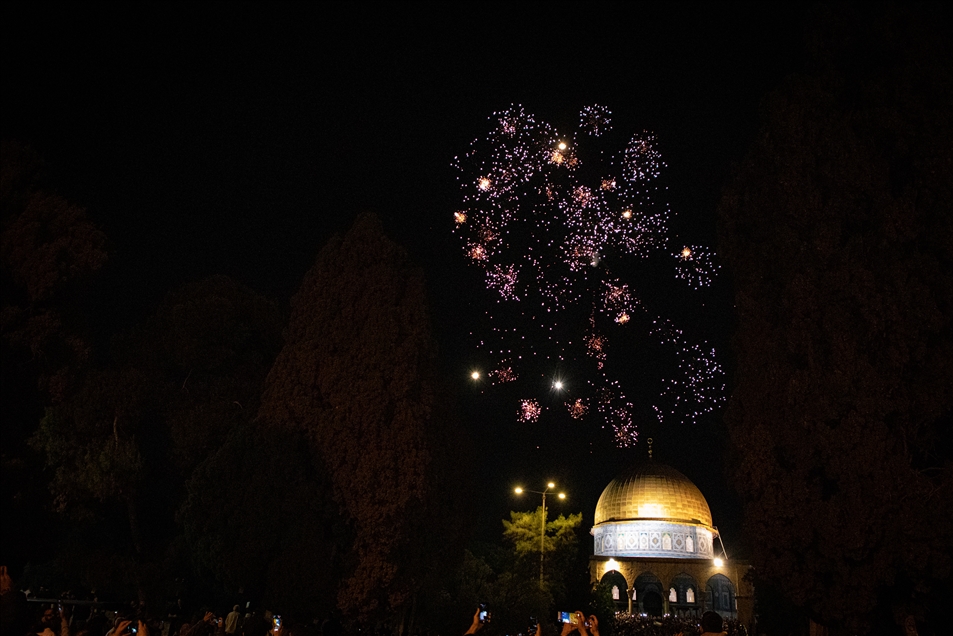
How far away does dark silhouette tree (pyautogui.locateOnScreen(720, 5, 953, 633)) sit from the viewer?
40.9 ft

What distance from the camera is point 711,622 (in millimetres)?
7512

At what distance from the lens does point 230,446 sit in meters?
17.6

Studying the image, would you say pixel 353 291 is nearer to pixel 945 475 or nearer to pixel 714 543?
pixel 945 475

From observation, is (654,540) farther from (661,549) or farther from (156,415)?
(156,415)

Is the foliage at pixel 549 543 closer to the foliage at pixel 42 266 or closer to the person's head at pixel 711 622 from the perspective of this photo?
the foliage at pixel 42 266

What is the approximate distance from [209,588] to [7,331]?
9.90 meters

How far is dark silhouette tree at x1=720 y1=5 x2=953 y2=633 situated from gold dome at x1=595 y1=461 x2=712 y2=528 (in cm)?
4504

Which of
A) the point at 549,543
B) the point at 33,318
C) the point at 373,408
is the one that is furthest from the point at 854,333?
the point at 549,543

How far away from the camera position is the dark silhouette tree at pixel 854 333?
40.9 feet

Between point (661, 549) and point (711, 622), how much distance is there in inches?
2111

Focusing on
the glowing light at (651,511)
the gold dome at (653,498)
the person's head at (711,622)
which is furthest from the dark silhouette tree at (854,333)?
the gold dome at (653,498)

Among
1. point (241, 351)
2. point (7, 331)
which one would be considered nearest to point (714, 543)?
point (241, 351)

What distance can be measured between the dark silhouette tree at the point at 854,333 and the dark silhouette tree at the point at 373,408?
7.22m

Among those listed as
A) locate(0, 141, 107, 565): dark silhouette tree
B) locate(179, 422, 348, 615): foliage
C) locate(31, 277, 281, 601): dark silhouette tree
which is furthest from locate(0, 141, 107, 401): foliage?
locate(179, 422, 348, 615): foliage
